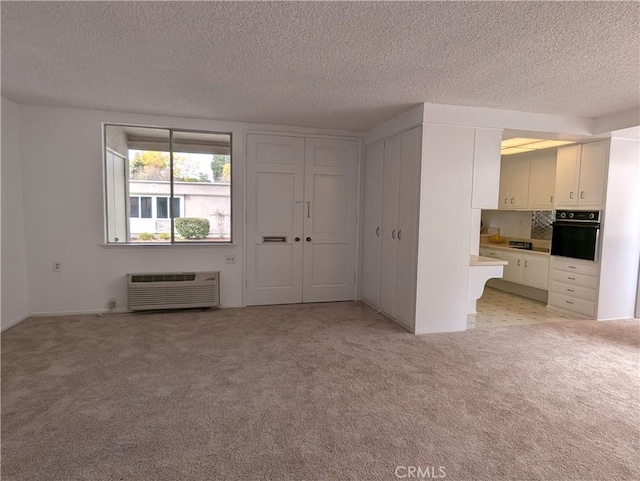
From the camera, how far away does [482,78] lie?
2984 mm

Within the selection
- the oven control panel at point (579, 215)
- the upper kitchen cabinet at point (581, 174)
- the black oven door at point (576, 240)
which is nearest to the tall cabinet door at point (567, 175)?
the upper kitchen cabinet at point (581, 174)

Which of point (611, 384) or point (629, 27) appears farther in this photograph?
point (611, 384)

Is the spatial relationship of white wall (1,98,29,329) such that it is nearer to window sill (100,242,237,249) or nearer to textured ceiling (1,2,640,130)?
textured ceiling (1,2,640,130)

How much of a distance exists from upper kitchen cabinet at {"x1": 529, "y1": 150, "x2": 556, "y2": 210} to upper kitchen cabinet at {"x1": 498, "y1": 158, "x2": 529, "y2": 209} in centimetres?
10

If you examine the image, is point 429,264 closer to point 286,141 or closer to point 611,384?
point 611,384

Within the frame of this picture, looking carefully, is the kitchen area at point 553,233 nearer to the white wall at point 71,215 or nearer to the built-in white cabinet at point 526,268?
the built-in white cabinet at point 526,268

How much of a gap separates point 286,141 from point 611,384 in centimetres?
429

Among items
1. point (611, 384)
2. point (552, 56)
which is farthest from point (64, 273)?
point (611, 384)

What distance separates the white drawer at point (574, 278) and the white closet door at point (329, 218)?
286cm

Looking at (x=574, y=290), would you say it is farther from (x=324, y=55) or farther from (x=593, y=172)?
(x=324, y=55)

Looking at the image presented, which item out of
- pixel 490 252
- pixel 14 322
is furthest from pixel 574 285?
pixel 14 322

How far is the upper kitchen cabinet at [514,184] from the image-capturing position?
584cm

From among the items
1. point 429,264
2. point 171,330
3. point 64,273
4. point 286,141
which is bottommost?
point 171,330

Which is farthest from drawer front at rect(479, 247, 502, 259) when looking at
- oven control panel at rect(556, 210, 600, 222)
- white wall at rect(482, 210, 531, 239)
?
oven control panel at rect(556, 210, 600, 222)
